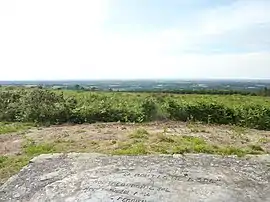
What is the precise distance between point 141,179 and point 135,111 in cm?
952

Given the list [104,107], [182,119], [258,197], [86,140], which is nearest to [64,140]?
[86,140]

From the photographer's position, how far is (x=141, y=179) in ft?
21.6

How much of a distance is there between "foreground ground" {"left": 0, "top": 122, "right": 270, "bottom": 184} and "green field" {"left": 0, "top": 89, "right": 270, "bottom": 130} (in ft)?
3.34

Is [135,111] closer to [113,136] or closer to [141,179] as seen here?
[113,136]

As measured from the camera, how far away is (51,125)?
15930mm

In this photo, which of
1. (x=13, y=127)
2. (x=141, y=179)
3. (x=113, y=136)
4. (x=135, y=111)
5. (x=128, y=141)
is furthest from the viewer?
(x=135, y=111)

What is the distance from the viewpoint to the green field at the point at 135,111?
15.5m

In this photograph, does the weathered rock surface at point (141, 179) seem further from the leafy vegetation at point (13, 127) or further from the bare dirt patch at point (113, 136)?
the leafy vegetation at point (13, 127)

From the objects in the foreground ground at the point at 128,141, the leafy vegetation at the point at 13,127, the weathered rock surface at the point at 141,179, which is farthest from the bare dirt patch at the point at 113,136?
the weathered rock surface at the point at 141,179

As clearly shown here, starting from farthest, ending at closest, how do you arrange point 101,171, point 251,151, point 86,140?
point 86,140, point 251,151, point 101,171

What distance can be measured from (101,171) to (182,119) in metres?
9.26

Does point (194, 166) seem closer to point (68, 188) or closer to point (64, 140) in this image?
point (68, 188)

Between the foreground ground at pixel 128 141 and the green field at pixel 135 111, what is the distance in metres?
1.02

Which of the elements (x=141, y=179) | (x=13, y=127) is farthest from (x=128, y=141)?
(x=13, y=127)
